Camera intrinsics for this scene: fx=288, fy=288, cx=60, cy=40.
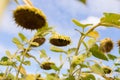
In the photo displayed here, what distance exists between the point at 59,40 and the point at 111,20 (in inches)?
19.6

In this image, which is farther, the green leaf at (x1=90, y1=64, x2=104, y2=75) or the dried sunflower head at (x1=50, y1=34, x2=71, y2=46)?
the dried sunflower head at (x1=50, y1=34, x2=71, y2=46)

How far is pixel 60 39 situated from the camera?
1641 mm

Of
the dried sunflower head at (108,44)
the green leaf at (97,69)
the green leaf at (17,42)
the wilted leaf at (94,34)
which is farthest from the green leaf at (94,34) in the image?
the green leaf at (17,42)

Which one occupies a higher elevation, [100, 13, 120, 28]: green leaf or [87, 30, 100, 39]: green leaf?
[100, 13, 120, 28]: green leaf

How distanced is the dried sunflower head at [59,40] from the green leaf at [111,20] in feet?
1.36

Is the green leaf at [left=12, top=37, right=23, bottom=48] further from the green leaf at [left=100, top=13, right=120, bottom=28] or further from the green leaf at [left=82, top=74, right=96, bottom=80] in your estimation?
the green leaf at [left=100, top=13, right=120, bottom=28]

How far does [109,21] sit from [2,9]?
3.29 feet

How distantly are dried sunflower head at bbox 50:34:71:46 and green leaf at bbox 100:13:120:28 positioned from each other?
42 cm

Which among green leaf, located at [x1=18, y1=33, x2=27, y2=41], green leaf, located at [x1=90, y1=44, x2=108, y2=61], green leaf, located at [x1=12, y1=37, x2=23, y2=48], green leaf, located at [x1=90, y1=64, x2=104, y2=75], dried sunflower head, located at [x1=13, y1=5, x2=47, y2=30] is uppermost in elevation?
dried sunflower head, located at [x1=13, y1=5, x2=47, y2=30]

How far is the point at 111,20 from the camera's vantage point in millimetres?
1223

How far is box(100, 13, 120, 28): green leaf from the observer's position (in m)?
1.20

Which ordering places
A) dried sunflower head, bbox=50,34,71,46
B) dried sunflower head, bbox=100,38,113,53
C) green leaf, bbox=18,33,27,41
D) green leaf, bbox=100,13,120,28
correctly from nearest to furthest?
1. green leaf, bbox=100,13,120,28
2. dried sunflower head, bbox=50,34,71,46
3. dried sunflower head, bbox=100,38,113,53
4. green leaf, bbox=18,33,27,41

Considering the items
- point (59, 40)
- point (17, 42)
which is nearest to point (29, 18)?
point (59, 40)

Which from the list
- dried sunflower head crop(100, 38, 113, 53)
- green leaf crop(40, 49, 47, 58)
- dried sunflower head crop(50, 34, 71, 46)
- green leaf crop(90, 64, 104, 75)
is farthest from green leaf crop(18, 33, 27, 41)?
green leaf crop(90, 64, 104, 75)
